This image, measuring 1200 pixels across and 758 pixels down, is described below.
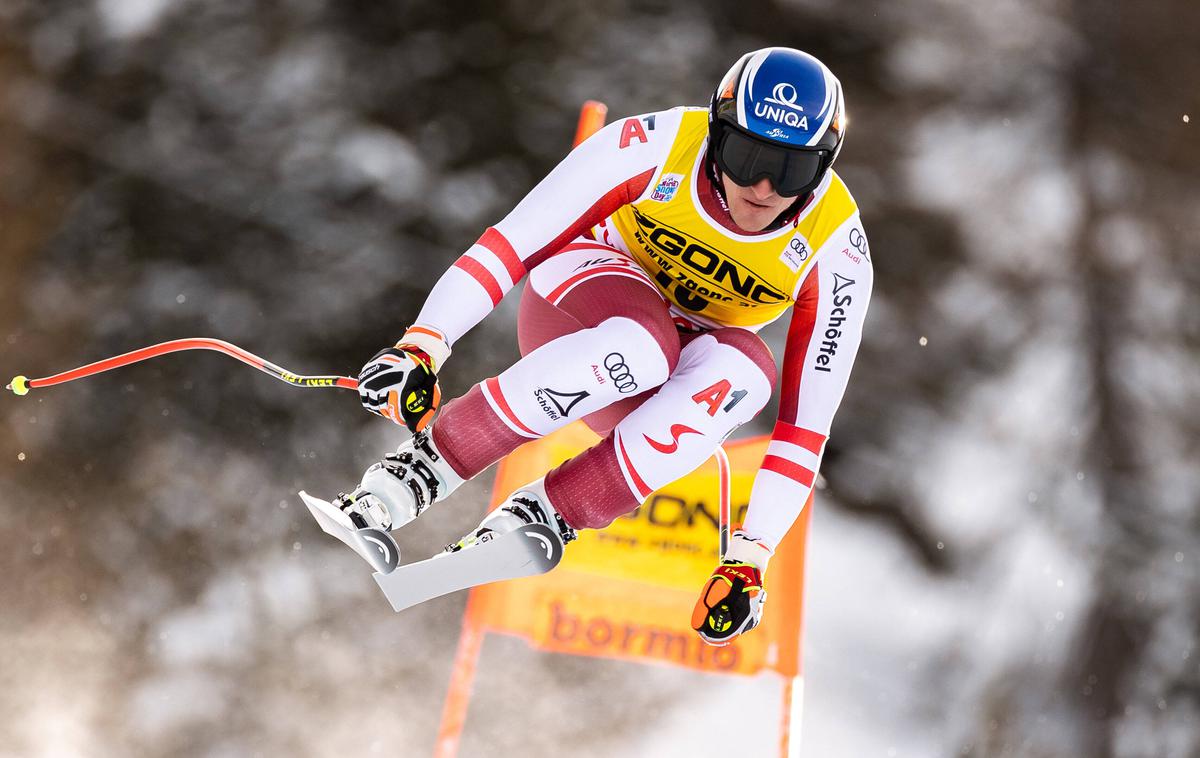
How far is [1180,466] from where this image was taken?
5.07 metres

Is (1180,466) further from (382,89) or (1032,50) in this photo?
→ (382,89)

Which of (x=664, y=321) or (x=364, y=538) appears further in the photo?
(x=664, y=321)

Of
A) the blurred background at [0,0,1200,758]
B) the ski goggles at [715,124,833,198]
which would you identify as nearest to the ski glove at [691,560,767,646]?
the ski goggles at [715,124,833,198]

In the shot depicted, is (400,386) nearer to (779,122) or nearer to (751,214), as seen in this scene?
(751,214)

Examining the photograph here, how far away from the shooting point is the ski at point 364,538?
2.14 m

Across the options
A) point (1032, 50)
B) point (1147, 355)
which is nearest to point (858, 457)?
point (1147, 355)

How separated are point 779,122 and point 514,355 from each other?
10.1ft

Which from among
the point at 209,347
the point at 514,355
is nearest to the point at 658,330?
the point at 209,347

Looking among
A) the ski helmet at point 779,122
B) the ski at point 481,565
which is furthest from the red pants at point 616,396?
the ski helmet at point 779,122

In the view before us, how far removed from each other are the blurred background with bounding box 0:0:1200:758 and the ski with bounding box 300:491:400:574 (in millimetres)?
2614

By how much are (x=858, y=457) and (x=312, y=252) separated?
273 centimetres

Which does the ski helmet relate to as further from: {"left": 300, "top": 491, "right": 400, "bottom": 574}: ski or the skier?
{"left": 300, "top": 491, "right": 400, "bottom": 574}: ski

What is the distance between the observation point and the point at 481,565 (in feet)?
7.30

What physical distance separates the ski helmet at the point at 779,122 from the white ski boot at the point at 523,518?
807mm
